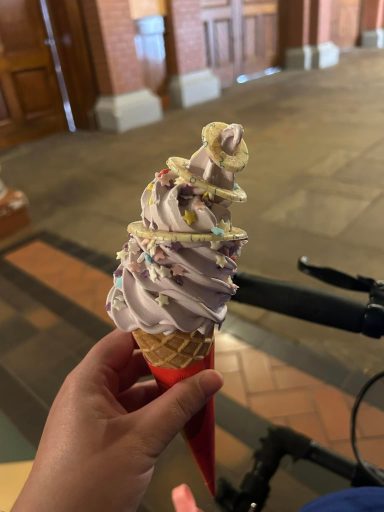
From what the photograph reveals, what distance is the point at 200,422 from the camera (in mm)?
1202

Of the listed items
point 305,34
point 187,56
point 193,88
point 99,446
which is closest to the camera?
point 99,446

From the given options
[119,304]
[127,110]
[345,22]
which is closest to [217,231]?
[119,304]

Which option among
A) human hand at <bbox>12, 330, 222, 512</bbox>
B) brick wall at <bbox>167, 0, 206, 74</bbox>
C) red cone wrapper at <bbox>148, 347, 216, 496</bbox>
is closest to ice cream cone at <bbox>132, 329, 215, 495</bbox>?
red cone wrapper at <bbox>148, 347, 216, 496</bbox>

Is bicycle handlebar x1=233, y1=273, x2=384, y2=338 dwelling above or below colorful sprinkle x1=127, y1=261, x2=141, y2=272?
below

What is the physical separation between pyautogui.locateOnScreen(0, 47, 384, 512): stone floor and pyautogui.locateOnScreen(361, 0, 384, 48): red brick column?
19.4 ft

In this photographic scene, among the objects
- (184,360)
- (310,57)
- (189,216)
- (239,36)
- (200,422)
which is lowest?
(310,57)

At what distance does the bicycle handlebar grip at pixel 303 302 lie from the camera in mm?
1207

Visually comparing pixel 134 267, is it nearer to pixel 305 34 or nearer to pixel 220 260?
pixel 220 260

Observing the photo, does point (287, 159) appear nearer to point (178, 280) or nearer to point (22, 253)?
point (22, 253)

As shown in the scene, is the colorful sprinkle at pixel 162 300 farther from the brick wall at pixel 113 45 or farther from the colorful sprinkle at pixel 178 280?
the brick wall at pixel 113 45

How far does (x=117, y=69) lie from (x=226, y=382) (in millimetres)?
5185

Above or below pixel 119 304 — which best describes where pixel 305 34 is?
below

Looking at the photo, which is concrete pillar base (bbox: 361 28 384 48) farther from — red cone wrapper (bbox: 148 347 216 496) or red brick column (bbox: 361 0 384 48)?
red cone wrapper (bbox: 148 347 216 496)

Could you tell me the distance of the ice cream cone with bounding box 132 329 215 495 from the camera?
3.50 ft
